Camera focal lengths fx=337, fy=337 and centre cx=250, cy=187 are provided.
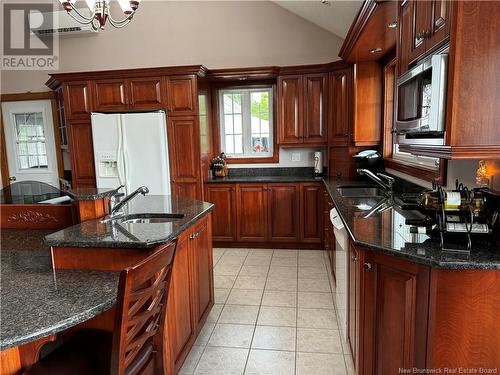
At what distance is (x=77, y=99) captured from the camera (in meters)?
4.15

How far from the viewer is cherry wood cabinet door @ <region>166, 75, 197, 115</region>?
3.92 metres

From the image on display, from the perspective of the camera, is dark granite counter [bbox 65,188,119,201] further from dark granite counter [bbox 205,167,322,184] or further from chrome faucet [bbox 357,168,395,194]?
dark granite counter [bbox 205,167,322,184]

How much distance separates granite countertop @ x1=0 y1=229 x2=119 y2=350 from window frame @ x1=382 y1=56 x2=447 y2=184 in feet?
6.98

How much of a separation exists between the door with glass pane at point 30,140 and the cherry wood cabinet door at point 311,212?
3642mm

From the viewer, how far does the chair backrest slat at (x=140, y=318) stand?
1072 mm

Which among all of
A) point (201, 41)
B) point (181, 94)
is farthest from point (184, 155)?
point (201, 41)

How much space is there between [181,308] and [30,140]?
171 inches

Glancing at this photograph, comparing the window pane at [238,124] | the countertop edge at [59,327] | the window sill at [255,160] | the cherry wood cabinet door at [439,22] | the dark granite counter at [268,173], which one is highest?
the cherry wood cabinet door at [439,22]

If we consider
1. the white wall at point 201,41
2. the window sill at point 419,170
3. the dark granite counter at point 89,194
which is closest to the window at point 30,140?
the white wall at point 201,41

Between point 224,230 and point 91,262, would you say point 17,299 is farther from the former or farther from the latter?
point 224,230

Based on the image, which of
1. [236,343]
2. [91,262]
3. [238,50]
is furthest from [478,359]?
[238,50]

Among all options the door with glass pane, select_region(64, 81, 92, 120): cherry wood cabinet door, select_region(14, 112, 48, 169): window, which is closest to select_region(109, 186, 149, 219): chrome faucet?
select_region(64, 81, 92, 120): cherry wood cabinet door

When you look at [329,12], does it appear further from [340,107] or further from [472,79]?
[472,79]

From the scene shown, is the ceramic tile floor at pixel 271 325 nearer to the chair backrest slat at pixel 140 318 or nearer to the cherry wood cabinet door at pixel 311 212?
the cherry wood cabinet door at pixel 311 212
